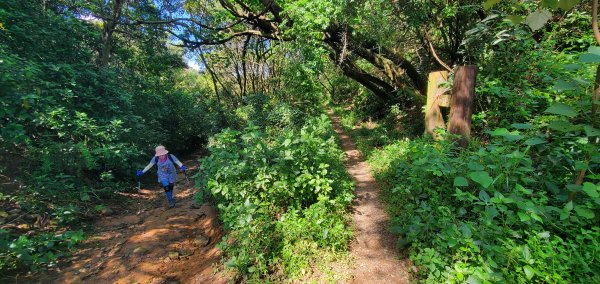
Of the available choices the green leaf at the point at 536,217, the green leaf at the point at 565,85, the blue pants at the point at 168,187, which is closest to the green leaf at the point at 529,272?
the green leaf at the point at 536,217

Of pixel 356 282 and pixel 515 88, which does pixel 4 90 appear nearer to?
pixel 356 282

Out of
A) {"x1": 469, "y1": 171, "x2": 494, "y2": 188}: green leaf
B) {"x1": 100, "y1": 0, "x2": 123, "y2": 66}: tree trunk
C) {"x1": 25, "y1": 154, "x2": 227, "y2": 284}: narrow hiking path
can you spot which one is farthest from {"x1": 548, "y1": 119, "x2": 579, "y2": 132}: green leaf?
{"x1": 100, "y1": 0, "x2": 123, "y2": 66}: tree trunk

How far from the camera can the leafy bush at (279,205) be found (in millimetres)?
3236

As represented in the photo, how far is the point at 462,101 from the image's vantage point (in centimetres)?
386

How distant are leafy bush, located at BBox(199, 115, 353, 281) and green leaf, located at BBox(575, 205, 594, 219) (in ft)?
7.35

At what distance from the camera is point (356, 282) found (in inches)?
115

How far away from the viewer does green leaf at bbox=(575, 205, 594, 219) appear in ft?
7.22

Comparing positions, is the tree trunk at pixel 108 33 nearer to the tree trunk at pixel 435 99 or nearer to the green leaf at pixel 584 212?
the tree trunk at pixel 435 99

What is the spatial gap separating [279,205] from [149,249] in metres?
2.51

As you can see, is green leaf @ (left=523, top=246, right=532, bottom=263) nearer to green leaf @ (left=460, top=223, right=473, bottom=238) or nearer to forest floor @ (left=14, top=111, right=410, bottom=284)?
green leaf @ (left=460, top=223, right=473, bottom=238)

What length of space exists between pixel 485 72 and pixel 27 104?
8.30 m

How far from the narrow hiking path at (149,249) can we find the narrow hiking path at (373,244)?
170 cm

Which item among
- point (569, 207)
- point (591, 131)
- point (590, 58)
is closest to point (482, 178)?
point (569, 207)

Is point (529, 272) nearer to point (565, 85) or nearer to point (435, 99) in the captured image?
point (565, 85)
